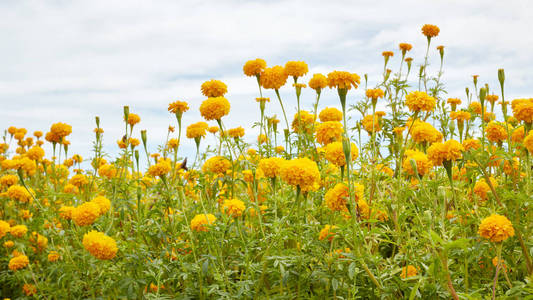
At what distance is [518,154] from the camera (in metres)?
3.13

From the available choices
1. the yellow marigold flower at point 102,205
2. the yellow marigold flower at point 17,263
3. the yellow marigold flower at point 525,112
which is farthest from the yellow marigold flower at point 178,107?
the yellow marigold flower at point 525,112

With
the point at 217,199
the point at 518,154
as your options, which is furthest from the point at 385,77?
the point at 217,199

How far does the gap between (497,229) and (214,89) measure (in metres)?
1.94

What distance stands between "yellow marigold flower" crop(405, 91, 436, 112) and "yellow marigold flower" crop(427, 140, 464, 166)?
39 cm

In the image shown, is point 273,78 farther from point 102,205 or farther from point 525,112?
point 525,112

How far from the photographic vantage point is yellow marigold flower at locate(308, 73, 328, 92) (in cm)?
335

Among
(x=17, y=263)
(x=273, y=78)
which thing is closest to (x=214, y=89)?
(x=273, y=78)

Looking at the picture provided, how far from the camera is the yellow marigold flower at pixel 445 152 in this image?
2.30 m

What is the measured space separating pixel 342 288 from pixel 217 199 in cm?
144

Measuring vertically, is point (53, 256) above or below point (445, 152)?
below

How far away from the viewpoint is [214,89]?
2988mm

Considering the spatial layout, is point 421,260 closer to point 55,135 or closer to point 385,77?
point 385,77

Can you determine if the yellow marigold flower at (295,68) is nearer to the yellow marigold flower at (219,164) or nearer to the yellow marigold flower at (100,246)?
the yellow marigold flower at (219,164)

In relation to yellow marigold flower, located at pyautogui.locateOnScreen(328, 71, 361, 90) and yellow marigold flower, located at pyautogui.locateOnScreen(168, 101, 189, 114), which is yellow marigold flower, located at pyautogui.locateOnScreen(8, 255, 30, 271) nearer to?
yellow marigold flower, located at pyautogui.locateOnScreen(168, 101, 189, 114)
